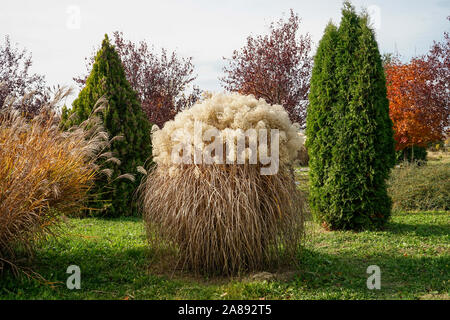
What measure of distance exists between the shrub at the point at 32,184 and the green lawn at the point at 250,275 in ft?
0.99

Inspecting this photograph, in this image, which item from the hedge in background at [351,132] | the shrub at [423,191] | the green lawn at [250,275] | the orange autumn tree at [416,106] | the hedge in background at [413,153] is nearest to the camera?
the green lawn at [250,275]

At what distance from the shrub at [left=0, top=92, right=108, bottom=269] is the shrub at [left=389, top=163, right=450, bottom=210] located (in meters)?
7.83

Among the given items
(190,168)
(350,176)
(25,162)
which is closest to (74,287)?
(25,162)

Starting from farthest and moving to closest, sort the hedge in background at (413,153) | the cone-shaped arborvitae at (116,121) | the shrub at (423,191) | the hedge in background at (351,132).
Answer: the hedge in background at (413,153) → the shrub at (423,191) → the cone-shaped arborvitae at (116,121) → the hedge in background at (351,132)

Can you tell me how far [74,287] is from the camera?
3994 mm

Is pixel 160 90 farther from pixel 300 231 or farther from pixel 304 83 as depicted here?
pixel 300 231

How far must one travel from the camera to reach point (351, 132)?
6.75m

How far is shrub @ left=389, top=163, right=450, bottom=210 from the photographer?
951cm

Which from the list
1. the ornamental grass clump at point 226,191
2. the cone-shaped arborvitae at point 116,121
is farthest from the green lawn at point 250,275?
the cone-shaped arborvitae at point 116,121

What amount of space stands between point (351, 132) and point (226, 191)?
352cm

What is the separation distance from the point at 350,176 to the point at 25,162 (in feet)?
16.4

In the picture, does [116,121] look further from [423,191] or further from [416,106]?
[416,106]

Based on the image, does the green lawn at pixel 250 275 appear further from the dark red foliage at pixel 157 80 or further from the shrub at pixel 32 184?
the dark red foliage at pixel 157 80

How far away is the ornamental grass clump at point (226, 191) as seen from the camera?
4105 millimetres
